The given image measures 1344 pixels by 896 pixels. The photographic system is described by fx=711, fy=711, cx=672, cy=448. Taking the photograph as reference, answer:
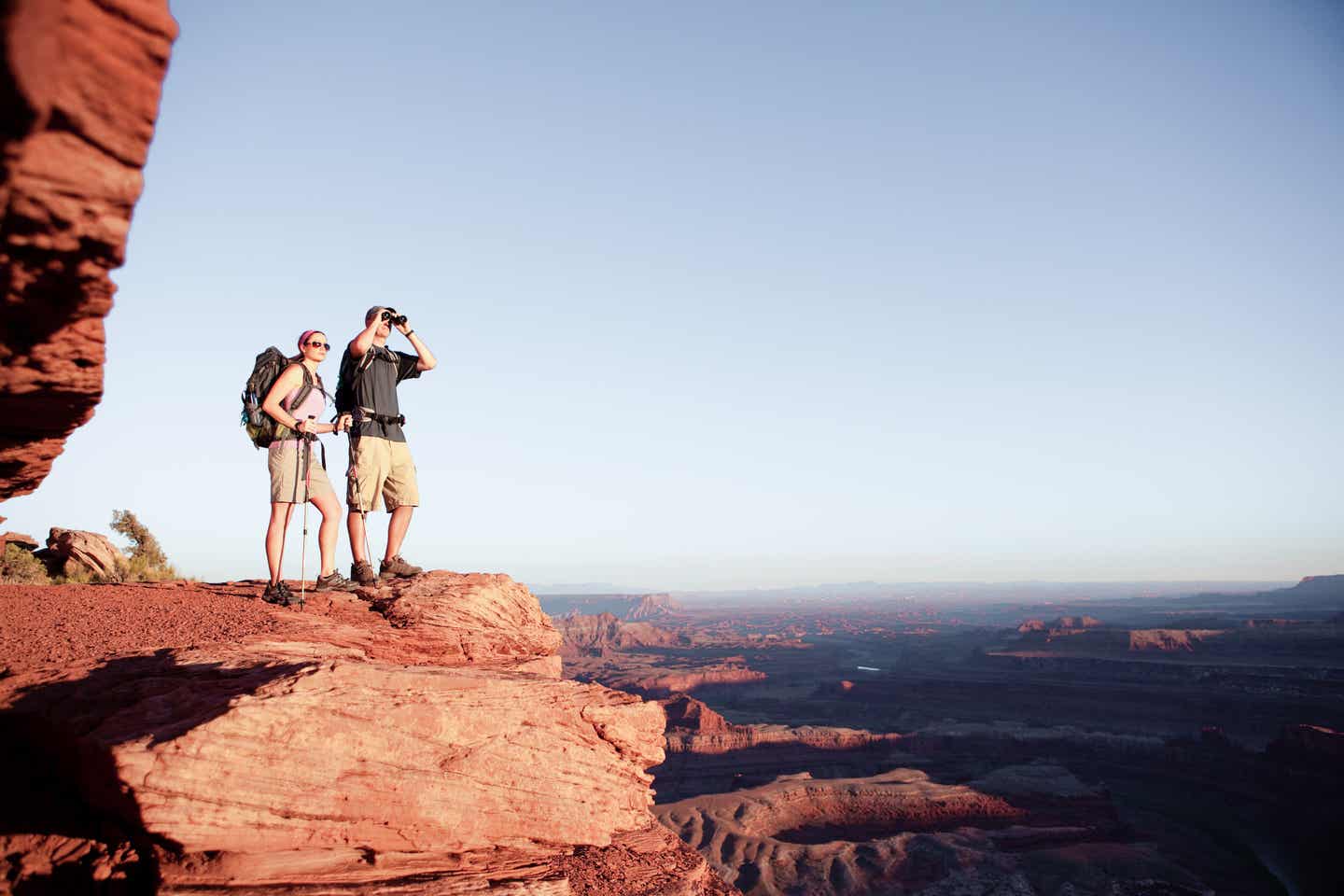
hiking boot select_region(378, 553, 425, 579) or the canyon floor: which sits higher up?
hiking boot select_region(378, 553, 425, 579)

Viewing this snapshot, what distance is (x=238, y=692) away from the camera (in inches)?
178

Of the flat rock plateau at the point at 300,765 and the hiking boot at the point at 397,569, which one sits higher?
the hiking boot at the point at 397,569

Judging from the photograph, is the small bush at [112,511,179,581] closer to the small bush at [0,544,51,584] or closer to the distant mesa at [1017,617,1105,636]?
the small bush at [0,544,51,584]

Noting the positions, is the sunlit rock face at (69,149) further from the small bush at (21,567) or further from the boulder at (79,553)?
the boulder at (79,553)

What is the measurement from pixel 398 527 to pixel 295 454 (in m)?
1.46

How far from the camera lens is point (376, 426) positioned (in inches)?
291

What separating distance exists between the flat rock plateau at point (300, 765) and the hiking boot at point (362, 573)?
1.00 meters

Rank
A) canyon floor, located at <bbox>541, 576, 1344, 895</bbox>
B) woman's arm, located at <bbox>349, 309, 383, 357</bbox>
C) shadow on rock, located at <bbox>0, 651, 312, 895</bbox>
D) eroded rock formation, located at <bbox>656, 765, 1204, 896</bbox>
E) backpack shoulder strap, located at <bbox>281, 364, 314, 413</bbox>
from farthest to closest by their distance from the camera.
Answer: canyon floor, located at <bbox>541, 576, 1344, 895</bbox> → eroded rock formation, located at <bbox>656, 765, 1204, 896</bbox> → woman's arm, located at <bbox>349, 309, 383, 357</bbox> → backpack shoulder strap, located at <bbox>281, 364, 314, 413</bbox> → shadow on rock, located at <bbox>0, 651, 312, 895</bbox>

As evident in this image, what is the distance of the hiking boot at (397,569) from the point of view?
8.08 m

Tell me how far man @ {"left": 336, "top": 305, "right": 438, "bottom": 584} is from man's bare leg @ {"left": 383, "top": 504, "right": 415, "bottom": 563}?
0.01 metres

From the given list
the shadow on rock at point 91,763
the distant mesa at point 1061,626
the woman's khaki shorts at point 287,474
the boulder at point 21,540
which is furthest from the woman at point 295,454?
the distant mesa at point 1061,626

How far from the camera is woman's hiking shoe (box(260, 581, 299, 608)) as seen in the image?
274 inches

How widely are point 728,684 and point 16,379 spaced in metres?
83.0

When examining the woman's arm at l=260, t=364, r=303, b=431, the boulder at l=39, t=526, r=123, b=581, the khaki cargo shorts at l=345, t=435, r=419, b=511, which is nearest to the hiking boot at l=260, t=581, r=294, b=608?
the khaki cargo shorts at l=345, t=435, r=419, b=511
